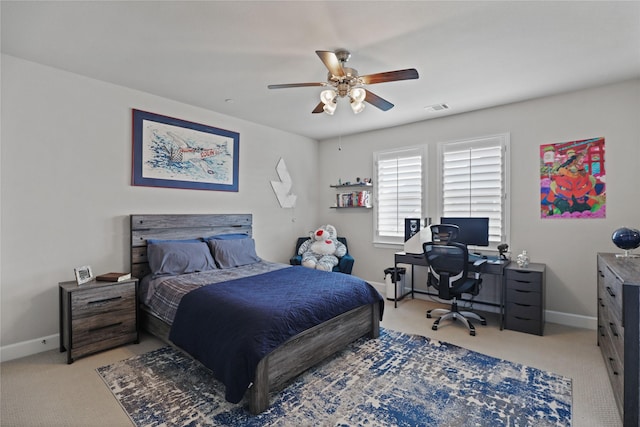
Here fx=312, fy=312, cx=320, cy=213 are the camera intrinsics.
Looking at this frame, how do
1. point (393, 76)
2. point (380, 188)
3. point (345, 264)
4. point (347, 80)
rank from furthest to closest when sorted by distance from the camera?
point (380, 188)
point (345, 264)
point (347, 80)
point (393, 76)

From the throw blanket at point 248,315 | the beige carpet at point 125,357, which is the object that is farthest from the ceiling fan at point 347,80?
the beige carpet at point 125,357

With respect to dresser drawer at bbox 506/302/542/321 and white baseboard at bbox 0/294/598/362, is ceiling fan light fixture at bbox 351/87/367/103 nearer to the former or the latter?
dresser drawer at bbox 506/302/542/321

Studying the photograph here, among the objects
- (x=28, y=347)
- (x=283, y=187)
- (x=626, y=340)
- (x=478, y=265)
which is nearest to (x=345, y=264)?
(x=283, y=187)

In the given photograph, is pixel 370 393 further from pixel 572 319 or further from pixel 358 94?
pixel 572 319

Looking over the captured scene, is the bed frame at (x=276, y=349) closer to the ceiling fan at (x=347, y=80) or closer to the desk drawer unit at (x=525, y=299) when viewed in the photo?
the desk drawer unit at (x=525, y=299)

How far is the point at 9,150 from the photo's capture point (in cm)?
267

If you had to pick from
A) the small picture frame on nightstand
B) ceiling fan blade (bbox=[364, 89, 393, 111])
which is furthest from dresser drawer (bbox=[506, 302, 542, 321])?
the small picture frame on nightstand

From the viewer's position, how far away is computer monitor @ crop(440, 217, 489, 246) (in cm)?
376

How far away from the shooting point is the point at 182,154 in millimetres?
3822

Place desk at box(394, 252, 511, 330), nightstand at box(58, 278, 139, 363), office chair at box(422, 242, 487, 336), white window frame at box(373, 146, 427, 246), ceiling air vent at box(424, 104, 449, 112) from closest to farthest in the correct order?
nightstand at box(58, 278, 139, 363), office chair at box(422, 242, 487, 336), desk at box(394, 252, 511, 330), ceiling air vent at box(424, 104, 449, 112), white window frame at box(373, 146, 427, 246)

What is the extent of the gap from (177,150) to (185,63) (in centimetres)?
124

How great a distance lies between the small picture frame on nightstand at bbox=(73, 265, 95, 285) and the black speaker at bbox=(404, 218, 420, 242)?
3.72 m

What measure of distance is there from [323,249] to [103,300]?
112 inches

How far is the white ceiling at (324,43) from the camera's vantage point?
205 centimetres
